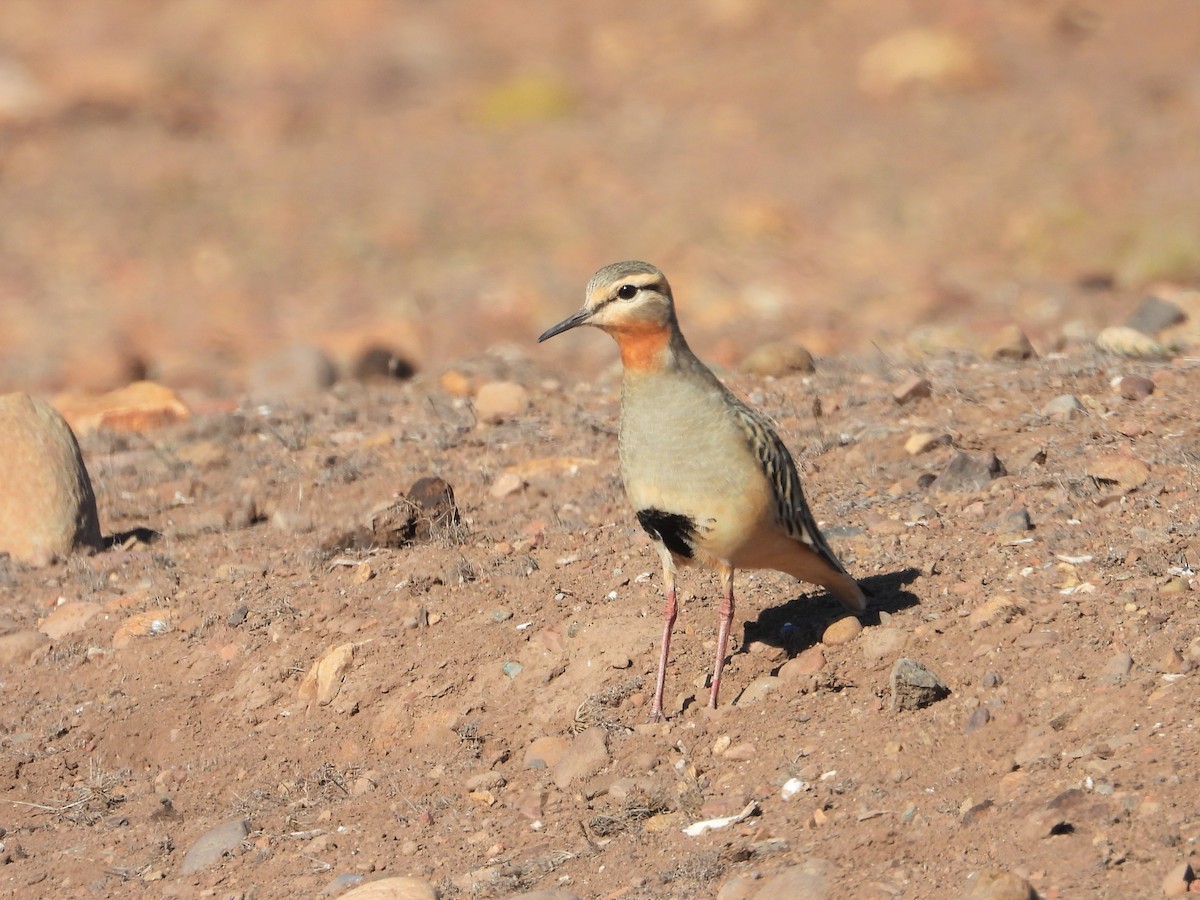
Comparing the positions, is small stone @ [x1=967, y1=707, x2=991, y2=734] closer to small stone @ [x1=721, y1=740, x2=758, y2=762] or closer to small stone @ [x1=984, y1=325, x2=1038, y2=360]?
small stone @ [x1=721, y1=740, x2=758, y2=762]

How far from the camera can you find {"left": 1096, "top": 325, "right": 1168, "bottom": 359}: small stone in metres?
9.73

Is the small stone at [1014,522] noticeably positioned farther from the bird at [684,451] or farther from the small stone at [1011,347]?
the small stone at [1011,347]

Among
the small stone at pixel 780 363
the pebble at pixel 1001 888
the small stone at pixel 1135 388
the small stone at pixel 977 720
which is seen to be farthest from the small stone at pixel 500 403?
the pebble at pixel 1001 888

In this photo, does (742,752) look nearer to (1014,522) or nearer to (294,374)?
(1014,522)

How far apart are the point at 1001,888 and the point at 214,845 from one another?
9.97 ft

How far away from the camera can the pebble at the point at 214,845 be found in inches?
236

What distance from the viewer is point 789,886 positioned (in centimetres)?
492

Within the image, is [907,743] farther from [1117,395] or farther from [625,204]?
[625,204]

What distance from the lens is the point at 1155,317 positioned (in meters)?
11.0

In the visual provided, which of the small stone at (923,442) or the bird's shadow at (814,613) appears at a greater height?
the small stone at (923,442)

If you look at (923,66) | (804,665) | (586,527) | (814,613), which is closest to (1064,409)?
(814,613)

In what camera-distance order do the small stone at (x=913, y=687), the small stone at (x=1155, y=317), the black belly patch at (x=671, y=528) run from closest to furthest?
the small stone at (x=913, y=687) < the black belly patch at (x=671, y=528) < the small stone at (x=1155, y=317)

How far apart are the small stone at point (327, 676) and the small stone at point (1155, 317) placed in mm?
6361

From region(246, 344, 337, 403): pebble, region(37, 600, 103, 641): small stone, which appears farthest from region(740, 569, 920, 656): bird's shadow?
region(246, 344, 337, 403): pebble
